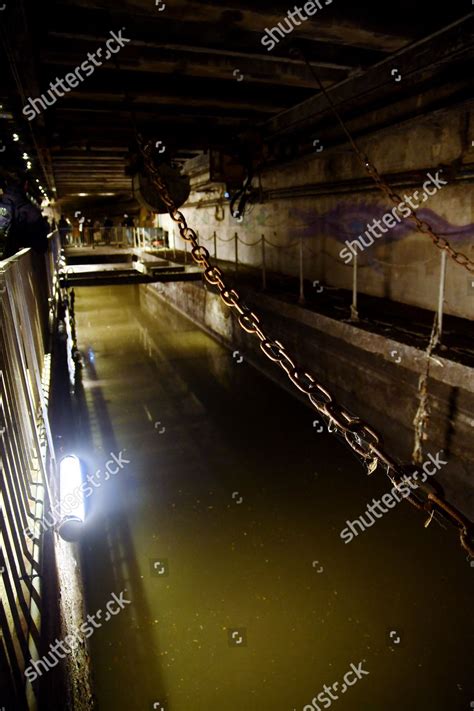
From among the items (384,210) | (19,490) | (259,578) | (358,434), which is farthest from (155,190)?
(358,434)

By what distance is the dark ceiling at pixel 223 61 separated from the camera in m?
5.15

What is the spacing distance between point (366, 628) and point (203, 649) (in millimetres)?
1388

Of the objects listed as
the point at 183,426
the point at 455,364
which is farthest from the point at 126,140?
the point at 455,364

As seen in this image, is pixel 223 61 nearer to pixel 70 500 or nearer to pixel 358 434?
pixel 70 500

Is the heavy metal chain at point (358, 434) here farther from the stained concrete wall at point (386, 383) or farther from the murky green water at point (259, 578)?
the stained concrete wall at point (386, 383)

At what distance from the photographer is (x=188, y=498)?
5.87 m

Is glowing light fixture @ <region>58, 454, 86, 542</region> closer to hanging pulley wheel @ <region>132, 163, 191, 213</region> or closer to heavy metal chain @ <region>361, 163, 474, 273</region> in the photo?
heavy metal chain @ <region>361, 163, 474, 273</region>

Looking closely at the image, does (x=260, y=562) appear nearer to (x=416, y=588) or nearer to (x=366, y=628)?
(x=366, y=628)

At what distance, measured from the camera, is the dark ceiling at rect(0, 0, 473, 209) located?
5.15 metres

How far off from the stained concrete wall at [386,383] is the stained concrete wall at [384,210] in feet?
Result: 4.07

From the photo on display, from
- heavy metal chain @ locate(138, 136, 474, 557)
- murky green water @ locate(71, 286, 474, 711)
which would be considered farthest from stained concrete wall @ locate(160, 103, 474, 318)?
heavy metal chain @ locate(138, 136, 474, 557)

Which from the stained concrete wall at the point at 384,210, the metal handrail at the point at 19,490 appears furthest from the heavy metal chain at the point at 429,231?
the metal handrail at the point at 19,490

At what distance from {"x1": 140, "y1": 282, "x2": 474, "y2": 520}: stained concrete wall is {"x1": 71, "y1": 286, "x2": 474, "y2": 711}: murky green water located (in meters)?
0.66

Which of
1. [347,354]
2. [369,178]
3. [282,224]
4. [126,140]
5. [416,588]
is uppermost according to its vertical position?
[126,140]
